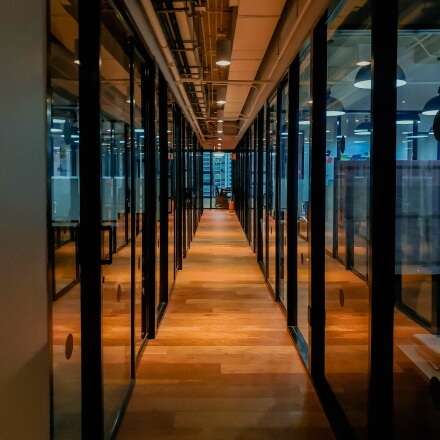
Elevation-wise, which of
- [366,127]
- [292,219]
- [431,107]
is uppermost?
[431,107]

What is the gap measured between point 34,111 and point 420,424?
288 centimetres

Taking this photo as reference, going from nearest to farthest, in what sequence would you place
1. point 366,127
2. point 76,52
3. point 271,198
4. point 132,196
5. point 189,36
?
point 76,52, point 366,127, point 132,196, point 189,36, point 271,198

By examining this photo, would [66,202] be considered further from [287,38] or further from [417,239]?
[417,239]

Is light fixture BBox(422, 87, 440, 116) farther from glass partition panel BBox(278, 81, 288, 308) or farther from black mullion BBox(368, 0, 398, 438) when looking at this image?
black mullion BBox(368, 0, 398, 438)

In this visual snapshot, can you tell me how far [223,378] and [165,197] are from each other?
2.98 meters

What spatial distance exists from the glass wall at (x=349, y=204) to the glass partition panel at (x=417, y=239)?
0.25 m

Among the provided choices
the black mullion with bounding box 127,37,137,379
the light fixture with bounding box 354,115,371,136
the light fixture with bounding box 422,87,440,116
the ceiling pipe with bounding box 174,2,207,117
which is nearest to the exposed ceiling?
the ceiling pipe with bounding box 174,2,207,117

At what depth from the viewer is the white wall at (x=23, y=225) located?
5.33 ft

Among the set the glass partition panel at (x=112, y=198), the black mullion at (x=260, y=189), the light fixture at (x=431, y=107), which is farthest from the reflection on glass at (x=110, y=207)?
the black mullion at (x=260, y=189)

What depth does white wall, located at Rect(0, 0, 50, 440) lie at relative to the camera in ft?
5.33

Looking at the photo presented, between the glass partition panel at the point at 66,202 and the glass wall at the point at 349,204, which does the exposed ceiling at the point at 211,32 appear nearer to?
the glass wall at the point at 349,204

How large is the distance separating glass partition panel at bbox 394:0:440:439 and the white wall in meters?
1.70

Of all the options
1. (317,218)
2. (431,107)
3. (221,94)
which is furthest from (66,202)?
(221,94)

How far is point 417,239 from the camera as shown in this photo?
5715 mm
